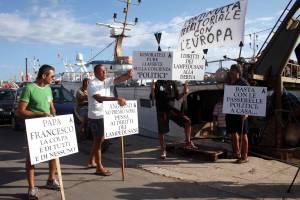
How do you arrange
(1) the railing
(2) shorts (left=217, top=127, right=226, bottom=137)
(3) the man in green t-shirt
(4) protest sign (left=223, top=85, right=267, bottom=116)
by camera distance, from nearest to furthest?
(3) the man in green t-shirt → (4) protest sign (left=223, top=85, right=267, bottom=116) → (1) the railing → (2) shorts (left=217, top=127, right=226, bottom=137)

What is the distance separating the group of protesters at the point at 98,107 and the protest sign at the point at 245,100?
0.26 metres

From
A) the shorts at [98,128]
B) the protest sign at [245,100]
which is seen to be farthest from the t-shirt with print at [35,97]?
the protest sign at [245,100]

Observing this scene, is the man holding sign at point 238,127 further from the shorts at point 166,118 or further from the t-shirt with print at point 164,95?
the t-shirt with print at point 164,95

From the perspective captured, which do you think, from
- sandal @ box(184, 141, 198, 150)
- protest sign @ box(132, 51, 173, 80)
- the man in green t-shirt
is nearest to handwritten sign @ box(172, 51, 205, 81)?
protest sign @ box(132, 51, 173, 80)

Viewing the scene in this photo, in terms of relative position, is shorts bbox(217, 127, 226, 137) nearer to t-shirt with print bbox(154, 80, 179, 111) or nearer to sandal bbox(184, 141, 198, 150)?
sandal bbox(184, 141, 198, 150)

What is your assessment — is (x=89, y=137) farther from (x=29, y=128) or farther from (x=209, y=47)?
(x=29, y=128)

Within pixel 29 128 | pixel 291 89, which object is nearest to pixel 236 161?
pixel 291 89

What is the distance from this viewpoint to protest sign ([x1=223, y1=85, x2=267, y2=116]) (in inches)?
345

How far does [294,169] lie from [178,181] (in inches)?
101

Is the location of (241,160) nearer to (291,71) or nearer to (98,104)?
(291,71)

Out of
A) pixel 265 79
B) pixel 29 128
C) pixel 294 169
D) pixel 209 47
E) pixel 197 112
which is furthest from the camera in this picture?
pixel 197 112

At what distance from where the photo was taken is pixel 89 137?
1132 centimetres

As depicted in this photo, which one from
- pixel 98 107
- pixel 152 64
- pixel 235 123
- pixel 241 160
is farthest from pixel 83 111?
pixel 241 160

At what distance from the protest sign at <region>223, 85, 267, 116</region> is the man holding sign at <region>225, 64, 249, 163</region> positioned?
0.25 meters
